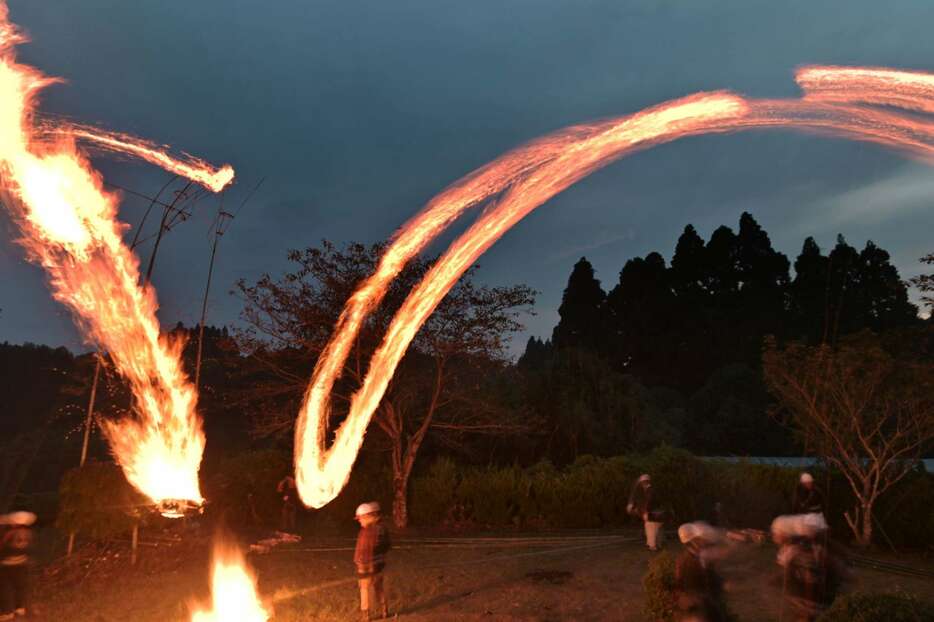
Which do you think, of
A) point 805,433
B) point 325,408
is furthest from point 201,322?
point 805,433

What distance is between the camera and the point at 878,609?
5.45 m

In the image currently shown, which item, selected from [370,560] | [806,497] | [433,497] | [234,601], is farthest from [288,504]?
[806,497]

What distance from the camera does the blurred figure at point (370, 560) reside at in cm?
988

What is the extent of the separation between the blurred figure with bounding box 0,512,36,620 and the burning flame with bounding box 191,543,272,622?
2578mm

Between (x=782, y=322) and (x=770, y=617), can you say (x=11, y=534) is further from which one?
(x=782, y=322)

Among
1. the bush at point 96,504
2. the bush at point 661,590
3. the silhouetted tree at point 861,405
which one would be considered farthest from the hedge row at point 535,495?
the bush at point 661,590

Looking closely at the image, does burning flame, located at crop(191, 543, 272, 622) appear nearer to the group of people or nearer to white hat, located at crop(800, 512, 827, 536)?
the group of people

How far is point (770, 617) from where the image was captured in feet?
32.1

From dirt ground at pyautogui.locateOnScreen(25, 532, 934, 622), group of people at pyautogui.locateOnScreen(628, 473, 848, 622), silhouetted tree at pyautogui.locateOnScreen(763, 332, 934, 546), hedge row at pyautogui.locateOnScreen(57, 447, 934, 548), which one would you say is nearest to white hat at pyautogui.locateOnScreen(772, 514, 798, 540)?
group of people at pyautogui.locateOnScreen(628, 473, 848, 622)

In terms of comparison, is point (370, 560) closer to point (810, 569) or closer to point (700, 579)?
point (700, 579)

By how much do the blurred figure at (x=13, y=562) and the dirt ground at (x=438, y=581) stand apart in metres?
0.99

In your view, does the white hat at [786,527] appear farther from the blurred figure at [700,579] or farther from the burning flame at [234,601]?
the burning flame at [234,601]

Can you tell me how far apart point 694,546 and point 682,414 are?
34.3 metres

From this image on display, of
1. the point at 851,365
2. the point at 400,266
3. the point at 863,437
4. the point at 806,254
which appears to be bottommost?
the point at 863,437
